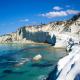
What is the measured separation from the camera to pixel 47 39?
336ft

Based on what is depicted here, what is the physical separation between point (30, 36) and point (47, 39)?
20.0 metres

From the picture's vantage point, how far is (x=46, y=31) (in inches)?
4119

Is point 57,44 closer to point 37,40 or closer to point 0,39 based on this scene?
point 37,40

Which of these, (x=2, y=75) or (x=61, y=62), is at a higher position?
(x=61, y=62)

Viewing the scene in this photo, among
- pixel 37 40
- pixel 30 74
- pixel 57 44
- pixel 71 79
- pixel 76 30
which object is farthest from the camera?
pixel 37 40

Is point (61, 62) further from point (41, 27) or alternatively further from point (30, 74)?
point (41, 27)

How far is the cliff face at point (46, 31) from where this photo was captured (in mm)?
88375

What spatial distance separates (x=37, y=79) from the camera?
88.5 feet

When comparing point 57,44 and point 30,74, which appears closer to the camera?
point 30,74

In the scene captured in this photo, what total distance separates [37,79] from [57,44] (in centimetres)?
Answer: 4959

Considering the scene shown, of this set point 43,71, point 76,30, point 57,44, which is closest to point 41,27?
point 76,30

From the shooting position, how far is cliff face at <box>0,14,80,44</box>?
88.4 metres

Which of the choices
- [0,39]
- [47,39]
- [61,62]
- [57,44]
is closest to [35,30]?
[47,39]

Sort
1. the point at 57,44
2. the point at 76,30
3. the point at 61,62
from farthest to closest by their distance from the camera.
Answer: the point at 76,30
the point at 57,44
the point at 61,62
